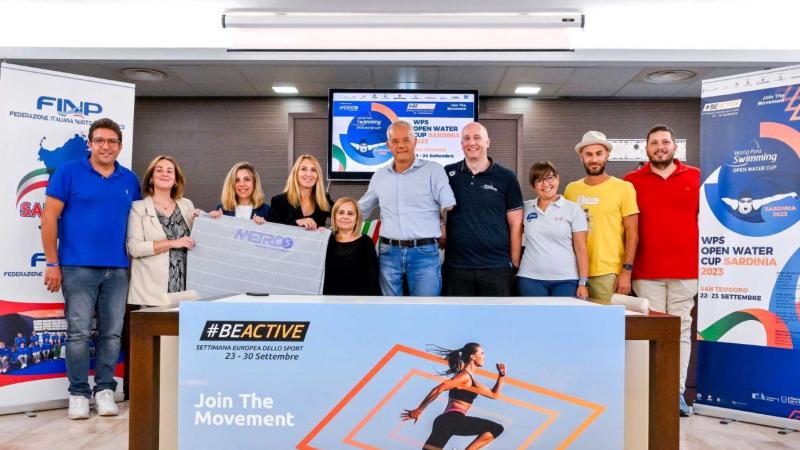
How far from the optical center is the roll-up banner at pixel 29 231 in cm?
372

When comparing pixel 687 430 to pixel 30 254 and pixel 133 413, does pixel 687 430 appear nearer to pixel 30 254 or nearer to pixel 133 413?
pixel 133 413

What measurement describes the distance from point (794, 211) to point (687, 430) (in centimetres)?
144

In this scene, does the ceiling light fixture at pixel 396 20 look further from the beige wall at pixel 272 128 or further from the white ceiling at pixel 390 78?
the beige wall at pixel 272 128

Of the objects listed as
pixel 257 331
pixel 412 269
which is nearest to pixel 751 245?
pixel 412 269

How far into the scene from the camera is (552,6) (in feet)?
15.3

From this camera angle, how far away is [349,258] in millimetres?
3174

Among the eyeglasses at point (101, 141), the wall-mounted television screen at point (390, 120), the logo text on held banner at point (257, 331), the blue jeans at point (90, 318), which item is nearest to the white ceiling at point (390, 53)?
the wall-mounted television screen at point (390, 120)

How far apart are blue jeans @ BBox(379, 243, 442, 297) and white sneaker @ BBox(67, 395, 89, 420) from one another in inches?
74.6

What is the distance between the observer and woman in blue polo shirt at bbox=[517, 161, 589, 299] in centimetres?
334

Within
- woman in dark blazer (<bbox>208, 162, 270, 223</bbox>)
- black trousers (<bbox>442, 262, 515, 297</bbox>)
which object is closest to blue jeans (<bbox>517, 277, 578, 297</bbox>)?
black trousers (<bbox>442, 262, 515, 297</bbox>)

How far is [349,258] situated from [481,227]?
29.2 inches

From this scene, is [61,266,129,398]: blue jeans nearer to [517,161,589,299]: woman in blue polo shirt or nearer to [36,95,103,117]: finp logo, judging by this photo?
[36,95,103,117]: finp logo

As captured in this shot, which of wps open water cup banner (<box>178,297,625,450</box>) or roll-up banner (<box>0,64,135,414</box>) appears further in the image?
roll-up banner (<box>0,64,135,414</box>)

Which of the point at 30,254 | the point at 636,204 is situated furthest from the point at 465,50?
the point at 30,254
